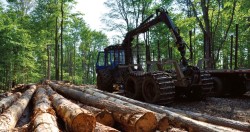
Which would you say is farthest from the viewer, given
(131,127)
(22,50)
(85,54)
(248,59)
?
(85,54)

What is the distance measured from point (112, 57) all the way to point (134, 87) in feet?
14.1

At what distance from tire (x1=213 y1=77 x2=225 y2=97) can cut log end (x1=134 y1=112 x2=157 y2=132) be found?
32.0 feet

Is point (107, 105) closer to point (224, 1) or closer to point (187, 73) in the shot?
point (187, 73)

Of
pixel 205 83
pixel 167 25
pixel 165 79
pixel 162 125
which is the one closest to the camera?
pixel 162 125

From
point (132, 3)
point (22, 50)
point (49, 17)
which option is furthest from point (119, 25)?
point (22, 50)

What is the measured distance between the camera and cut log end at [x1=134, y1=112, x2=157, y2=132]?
4.83m

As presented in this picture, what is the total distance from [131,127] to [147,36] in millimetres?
29586

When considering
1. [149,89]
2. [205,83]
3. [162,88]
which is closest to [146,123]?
[162,88]

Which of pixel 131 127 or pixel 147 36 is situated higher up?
pixel 147 36

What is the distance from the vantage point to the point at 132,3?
111 feet

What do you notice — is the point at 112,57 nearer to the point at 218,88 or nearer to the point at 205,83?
the point at 218,88

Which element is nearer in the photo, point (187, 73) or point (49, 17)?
point (187, 73)

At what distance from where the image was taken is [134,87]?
1284 cm

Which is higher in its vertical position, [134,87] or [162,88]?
[162,88]
